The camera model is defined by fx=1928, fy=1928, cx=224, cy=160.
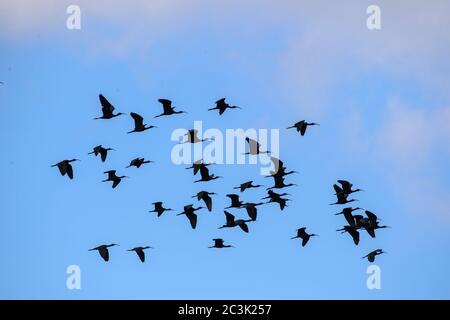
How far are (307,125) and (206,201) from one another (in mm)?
4961

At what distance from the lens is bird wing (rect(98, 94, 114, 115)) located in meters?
72.1

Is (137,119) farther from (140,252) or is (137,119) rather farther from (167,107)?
(140,252)

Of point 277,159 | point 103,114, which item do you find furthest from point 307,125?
point 103,114

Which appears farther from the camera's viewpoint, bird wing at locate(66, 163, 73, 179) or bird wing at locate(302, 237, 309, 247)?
bird wing at locate(302, 237, 309, 247)

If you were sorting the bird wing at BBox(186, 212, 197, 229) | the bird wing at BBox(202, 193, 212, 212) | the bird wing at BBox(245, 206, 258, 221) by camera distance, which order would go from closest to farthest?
the bird wing at BBox(186, 212, 197, 229), the bird wing at BBox(202, 193, 212, 212), the bird wing at BBox(245, 206, 258, 221)

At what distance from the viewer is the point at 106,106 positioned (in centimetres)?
7206

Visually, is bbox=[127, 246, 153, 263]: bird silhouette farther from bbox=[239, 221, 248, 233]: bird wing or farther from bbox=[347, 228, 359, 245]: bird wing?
bbox=[347, 228, 359, 245]: bird wing

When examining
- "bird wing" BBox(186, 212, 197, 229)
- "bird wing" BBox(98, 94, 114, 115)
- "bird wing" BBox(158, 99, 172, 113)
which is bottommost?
"bird wing" BBox(186, 212, 197, 229)

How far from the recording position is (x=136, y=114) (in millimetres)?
73375

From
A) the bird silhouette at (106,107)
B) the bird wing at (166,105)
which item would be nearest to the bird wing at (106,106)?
the bird silhouette at (106,107)

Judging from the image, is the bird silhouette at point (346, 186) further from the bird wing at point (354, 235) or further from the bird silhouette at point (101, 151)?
the bird silhouette at point (101, 151)

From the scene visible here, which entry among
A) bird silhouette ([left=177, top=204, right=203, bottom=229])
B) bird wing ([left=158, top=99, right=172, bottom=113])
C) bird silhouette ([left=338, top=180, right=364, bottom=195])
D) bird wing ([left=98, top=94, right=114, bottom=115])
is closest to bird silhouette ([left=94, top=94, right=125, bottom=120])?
bird wing ([left=98, top=94, right=114, bottom=115])

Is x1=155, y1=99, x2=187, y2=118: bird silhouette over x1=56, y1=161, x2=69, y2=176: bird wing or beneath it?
over
